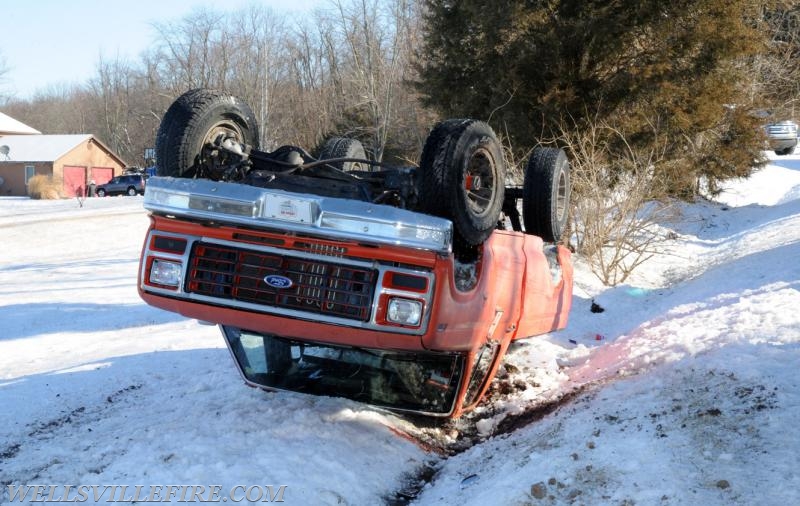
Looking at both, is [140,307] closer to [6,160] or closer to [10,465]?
[10,465]

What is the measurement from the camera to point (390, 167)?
5406 millimetres

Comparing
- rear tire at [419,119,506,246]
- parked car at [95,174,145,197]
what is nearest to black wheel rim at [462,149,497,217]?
rear tire at [419,119,506,246]

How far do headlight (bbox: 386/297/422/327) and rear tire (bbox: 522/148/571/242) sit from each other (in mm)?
2156

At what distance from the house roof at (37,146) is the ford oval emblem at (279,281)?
54.5 metres

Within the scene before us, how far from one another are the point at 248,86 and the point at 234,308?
38179mm

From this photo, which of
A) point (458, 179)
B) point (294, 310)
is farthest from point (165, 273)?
point (458, 179)

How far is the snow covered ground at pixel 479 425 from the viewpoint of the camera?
3689 millimetres

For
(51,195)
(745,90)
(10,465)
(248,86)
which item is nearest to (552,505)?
(10,465)

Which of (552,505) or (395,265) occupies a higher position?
(395,265)

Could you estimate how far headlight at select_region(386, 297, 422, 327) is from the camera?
13.6 feet

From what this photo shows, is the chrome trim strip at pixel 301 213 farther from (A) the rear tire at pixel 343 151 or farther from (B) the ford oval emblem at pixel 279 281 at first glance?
(A) the rear tire at pixel 343 151

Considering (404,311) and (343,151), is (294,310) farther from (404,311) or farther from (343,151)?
(343,151)

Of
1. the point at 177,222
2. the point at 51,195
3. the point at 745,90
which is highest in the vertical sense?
the point at 745,90

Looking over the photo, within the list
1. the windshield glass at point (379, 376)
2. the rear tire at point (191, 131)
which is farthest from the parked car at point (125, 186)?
the windshield glass at point (379, 376)
